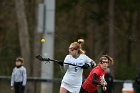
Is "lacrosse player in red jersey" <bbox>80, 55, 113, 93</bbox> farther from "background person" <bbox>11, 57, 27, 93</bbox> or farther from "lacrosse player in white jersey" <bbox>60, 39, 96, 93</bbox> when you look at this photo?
"background person" <bbox>11, 57, 27, 93</bbox>

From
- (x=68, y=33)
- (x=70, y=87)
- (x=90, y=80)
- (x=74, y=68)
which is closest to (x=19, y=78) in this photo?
(x=70, y=87)

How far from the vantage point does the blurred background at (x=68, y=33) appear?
30.6 m

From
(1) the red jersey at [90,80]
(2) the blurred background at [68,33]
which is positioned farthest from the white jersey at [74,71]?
(2) the blurred background at [68,33]

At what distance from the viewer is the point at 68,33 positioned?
44625 mm

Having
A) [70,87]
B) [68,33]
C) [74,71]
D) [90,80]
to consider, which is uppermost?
[68,33]

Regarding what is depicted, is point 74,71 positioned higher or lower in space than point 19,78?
higher

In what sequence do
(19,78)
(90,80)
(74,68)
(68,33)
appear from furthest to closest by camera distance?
(68,33) < (19,78) < (74,68) < (90,80)

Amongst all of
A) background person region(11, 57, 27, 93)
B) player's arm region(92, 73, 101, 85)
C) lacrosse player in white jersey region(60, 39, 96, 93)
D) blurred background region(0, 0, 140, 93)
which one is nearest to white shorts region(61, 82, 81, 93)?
lacrosse player in white jersey region(60, 39, 96, 93)

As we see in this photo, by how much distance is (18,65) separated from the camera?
22094 millimetres

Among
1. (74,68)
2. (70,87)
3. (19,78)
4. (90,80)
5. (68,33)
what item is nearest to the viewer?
(90,80)

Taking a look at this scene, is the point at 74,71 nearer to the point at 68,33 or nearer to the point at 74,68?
the point at 74,68

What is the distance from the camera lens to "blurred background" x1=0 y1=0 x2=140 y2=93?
30562 millimetres

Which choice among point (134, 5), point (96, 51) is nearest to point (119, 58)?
point (96, 51)

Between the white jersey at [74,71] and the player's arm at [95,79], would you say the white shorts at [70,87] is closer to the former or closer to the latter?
the white jersey at [74,71]
